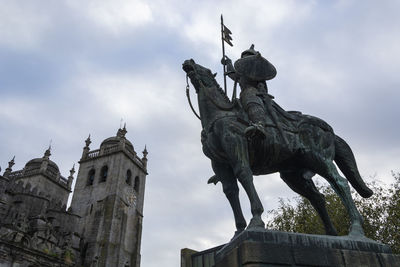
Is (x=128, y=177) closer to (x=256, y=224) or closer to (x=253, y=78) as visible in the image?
(x=253, y=78)

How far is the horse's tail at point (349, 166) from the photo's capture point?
17.1 ft

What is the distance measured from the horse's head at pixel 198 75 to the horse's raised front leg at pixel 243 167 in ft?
3.89

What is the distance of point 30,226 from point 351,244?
37513 mm

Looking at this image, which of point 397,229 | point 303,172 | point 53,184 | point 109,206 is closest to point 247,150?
point 303,172

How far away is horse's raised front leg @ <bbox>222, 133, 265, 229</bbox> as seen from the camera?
4.29 metres

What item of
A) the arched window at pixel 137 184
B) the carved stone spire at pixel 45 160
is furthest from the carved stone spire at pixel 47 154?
the arched window at pixel 137 184

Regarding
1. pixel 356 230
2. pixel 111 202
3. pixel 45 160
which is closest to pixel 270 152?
pixel 356 230

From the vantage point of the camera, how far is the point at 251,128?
4.45 meters

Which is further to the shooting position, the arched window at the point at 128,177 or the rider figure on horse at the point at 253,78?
the arched window at the point at 128,177

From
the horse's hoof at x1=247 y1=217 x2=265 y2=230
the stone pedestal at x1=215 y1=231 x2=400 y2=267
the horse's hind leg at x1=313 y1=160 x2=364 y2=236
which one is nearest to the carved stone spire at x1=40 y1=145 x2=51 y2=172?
the horse's hind leg at x1=313 y1=160 x2=364 y2=236

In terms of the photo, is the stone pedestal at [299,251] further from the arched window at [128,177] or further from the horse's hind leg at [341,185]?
the arched window at [128,177]

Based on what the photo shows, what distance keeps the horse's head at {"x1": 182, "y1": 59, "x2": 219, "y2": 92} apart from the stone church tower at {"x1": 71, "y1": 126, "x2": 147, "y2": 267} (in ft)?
124

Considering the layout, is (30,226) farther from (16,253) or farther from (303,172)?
(303,172)

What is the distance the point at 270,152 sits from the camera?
4.82m
